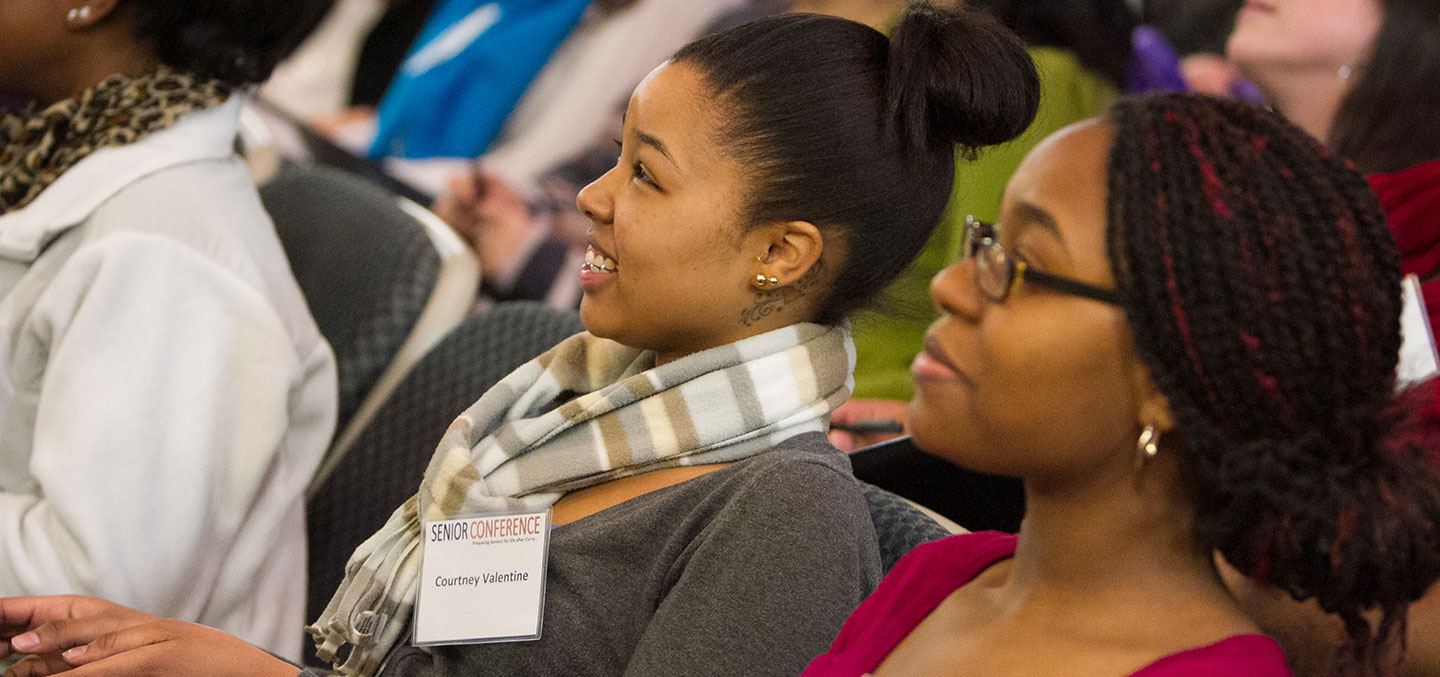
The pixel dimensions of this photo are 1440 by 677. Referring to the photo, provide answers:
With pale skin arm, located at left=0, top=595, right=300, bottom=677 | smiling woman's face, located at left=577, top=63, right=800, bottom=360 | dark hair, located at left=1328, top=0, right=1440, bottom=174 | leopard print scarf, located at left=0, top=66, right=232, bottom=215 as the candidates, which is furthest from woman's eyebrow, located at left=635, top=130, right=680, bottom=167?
dark hair, located at left=1328, top=0, right=1440, bottom=174

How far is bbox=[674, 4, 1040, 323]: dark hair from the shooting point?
1.00m

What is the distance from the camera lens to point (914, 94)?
1.00 metres

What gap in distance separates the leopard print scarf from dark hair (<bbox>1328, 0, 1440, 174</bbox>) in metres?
1.46

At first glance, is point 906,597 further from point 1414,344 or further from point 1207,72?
point 1207,72

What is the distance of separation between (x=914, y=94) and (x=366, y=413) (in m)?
1.01

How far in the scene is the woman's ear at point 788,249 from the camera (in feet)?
3.29

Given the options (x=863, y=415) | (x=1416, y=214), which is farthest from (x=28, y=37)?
(x=1416, y=214)

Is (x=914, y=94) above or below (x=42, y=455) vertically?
above

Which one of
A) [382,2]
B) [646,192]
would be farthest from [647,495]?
[382,2]

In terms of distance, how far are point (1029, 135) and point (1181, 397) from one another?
29.8 inches

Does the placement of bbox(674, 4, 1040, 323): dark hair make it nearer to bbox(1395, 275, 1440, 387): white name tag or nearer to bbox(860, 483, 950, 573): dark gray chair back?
bbox(860, 483, 950, 573): dark gray chair back

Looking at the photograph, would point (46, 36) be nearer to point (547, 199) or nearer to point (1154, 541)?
point (547, 199)

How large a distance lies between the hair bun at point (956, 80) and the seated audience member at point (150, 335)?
0.81 m

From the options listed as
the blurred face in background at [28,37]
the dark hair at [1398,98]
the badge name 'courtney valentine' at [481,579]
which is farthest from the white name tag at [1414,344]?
the blurred face in background at [28,37]
